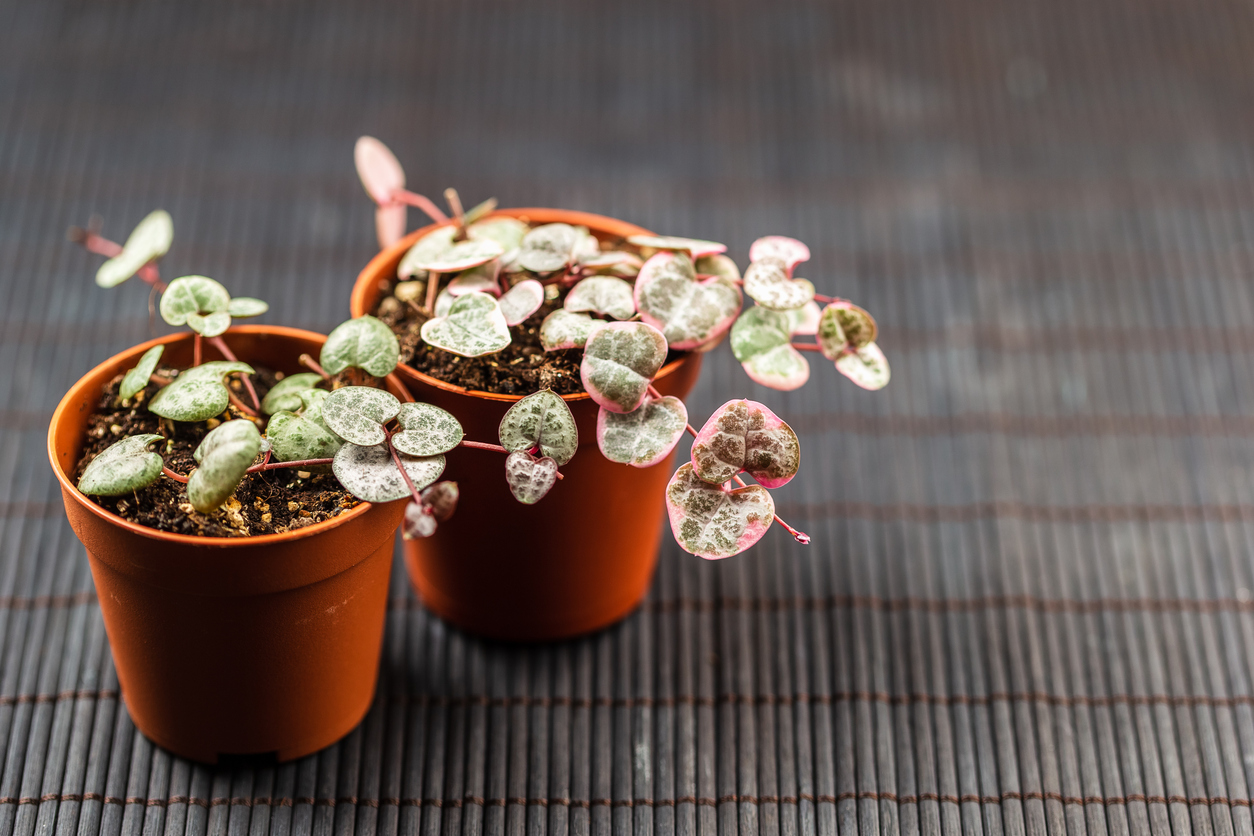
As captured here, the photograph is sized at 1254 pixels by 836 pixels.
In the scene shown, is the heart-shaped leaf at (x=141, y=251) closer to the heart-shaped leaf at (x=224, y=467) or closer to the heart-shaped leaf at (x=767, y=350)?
the heart-shaped leaf at (x=224, y=467)

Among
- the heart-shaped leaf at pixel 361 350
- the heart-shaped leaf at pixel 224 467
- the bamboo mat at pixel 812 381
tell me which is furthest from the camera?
the bamboo mat at pixel 812 381

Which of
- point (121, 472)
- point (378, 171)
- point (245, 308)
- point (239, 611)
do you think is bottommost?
point (239, 611)

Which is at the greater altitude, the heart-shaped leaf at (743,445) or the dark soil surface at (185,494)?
the heart-shaped leaf at (743,445)

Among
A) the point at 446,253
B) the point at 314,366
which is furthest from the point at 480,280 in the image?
the point at 314,366

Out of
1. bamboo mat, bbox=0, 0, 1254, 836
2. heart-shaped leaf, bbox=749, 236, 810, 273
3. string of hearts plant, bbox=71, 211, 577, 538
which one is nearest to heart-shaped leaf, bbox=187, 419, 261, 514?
string of hearts plant, bbox=71, 211, 577, 538

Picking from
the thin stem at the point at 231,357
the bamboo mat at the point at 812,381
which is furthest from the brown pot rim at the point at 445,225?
the bamboo mat at the point at 812,381

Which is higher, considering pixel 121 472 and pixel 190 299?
pixel 190 299

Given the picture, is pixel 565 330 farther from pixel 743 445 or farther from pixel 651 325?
pixel 743 445
